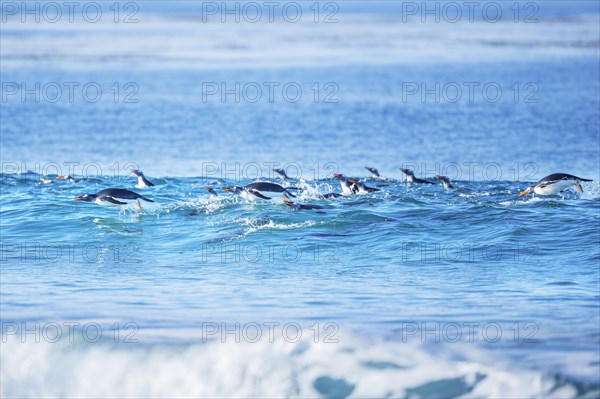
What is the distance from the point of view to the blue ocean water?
10227 mm

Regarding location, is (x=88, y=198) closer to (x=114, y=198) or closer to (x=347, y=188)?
(x=114, y=198)

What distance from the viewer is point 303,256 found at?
14609 millimetres

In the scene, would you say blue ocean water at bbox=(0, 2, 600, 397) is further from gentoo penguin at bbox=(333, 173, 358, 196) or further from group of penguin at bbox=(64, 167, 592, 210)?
gentoo penguin at bbox=(333, 173, 358, 196)

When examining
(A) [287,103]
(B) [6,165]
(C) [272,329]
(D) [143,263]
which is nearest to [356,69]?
(A) [287,103]

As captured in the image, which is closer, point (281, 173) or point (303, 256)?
point (303, 256)

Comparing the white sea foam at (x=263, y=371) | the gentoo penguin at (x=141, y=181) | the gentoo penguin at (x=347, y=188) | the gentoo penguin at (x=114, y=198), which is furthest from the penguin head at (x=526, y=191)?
the white sea foam at (x=263, y=371)

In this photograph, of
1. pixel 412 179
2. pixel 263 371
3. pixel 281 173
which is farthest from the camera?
pixel 281 173

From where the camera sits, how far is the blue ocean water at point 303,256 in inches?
403

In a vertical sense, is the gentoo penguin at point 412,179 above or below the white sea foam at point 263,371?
above

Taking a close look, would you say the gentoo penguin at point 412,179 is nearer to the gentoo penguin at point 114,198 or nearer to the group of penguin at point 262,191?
the group of penguin at point 262,191

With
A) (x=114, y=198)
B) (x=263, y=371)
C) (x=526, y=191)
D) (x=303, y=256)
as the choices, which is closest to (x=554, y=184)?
(x=526, y=191)

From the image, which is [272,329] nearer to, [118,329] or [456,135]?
[118,329]

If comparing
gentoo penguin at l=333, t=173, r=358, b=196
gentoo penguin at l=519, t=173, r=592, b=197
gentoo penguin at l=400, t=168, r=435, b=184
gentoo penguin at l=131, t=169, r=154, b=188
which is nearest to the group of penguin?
gentoo penguin at l=519, t=173, r=592, b=197

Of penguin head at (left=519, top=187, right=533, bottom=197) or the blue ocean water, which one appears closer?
the blue ocean water
